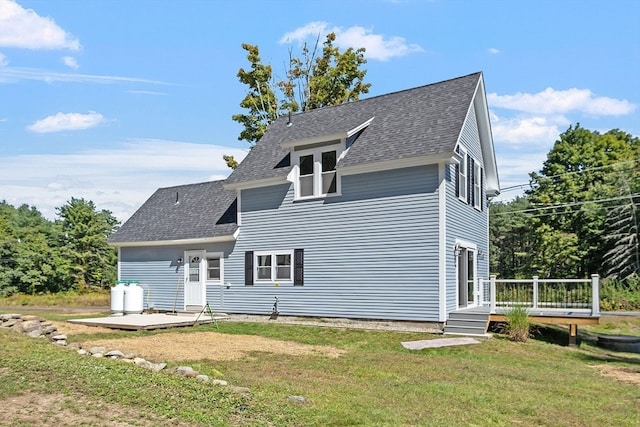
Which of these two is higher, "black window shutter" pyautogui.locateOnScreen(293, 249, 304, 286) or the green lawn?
"black window shutter" pyautogui.locateOnScreen(293, 249, 304, 286)

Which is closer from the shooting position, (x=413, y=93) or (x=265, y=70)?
(x=413, y=93)

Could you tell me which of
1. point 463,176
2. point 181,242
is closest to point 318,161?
point 463,176

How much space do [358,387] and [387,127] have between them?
10.8 metres

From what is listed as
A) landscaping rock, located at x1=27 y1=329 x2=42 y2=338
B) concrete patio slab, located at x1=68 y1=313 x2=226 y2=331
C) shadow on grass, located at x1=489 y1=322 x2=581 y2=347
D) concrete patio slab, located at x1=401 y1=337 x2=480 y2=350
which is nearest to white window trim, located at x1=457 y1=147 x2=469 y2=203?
shadow on grass, located at x1=489 y1=322 x2=581 y2=347

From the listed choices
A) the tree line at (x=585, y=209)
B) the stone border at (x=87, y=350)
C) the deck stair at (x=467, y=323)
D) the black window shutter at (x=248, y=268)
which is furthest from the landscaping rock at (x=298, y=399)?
the tree line at (x=585, y=209)

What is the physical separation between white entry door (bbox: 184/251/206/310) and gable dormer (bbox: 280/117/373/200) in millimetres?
4906

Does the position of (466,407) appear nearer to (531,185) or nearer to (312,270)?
(312,270)

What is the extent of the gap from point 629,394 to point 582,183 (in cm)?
3342

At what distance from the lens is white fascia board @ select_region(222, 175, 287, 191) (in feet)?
60.4

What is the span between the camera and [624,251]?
111 ft

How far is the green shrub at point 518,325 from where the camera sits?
1455cm

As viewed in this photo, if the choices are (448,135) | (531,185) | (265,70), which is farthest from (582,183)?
(448,135)

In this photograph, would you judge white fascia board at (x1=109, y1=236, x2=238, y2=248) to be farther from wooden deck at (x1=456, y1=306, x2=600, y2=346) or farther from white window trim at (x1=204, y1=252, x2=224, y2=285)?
wooden deck at (x1=456, y1=306, x2=600, y2=346)

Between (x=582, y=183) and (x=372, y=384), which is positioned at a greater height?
(x=582, y=183)
